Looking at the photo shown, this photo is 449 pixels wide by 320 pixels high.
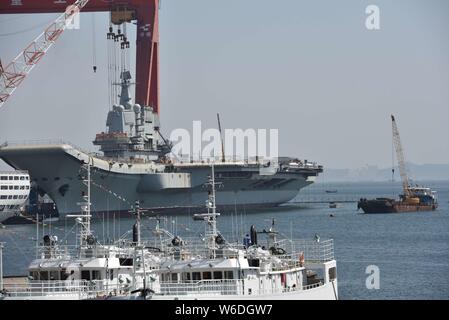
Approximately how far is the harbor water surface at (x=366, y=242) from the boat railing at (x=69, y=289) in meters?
4.10

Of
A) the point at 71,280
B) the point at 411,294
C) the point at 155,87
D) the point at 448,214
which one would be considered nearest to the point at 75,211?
the point at 155,87

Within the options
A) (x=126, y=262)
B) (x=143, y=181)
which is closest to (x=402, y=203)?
Answer: (x=143, y=181)

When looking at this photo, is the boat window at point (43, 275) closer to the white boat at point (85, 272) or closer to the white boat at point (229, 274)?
the white boat at point (85, 272)

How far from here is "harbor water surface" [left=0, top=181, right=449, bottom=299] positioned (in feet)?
148

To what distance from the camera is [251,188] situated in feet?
353

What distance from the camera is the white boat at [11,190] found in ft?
292

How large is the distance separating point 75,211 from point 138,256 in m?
64.4

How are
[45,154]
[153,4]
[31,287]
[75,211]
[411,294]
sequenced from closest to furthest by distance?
1. [31,287]
2. [411,294]
3. [45,154]
4. [75,211]
5. [153,4]

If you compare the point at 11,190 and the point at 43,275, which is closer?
the point at 43,275

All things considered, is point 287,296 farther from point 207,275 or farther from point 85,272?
point 85,272

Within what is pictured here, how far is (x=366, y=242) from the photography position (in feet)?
221

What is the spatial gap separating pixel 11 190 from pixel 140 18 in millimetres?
23952

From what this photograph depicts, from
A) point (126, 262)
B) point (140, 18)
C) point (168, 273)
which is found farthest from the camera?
point (140, 18)
